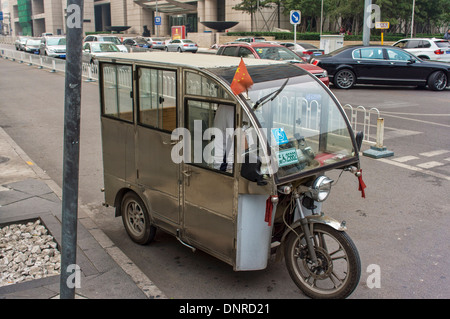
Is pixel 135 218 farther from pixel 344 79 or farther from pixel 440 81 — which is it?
pixel 440 81

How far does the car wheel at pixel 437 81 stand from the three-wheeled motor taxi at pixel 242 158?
47.7 ft

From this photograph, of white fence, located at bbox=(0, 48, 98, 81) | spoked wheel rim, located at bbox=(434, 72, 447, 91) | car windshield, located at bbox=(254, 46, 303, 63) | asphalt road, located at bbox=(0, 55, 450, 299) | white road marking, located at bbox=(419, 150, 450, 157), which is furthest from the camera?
white fence, located at bbox=(0, 48, 98, 81)

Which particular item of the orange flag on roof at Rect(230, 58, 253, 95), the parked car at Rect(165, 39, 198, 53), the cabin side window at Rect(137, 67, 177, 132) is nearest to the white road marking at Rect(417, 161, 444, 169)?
the cabin side window at Rect(137, 67, 177, 132)

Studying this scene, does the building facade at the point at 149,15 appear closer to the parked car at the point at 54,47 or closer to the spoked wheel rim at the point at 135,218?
the parked car at the point at 54,47

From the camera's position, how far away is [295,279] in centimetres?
450

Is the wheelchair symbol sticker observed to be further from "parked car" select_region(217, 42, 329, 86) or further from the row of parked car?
the row of parked car

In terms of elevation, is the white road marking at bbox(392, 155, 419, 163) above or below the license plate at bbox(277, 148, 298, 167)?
below

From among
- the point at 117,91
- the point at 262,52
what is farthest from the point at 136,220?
the point at 262,52

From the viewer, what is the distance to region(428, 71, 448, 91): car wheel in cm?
1770

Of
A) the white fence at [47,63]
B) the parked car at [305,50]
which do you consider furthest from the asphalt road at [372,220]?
the parked car at [305,50]

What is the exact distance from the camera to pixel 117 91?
5504 mm

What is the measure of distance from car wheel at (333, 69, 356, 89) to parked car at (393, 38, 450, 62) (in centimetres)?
803

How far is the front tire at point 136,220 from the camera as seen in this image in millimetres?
5500
